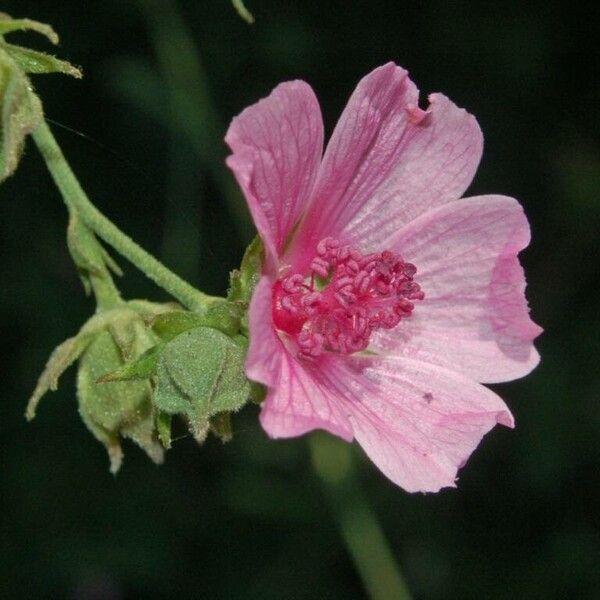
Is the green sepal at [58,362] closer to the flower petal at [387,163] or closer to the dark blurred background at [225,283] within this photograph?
the flower petal at [387,163]

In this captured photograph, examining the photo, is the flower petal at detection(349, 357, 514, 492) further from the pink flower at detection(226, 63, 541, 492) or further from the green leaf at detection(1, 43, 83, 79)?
the green leaf at detection(1, 43, 83, 79)

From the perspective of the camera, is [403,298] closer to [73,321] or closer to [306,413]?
[306,413]

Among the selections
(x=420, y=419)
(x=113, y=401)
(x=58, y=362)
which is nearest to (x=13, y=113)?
(x=58, y=362)

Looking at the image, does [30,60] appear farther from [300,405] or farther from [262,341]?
[300,405]

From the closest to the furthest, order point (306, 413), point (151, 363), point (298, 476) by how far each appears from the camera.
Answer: point (306, 413) < point (151, 363) < point (298, 476)

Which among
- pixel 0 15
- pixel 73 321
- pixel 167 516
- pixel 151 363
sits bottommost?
pixel 167 516

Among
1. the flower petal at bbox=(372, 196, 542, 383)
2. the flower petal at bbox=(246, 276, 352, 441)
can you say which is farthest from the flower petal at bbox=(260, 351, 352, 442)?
the flower petal at bbox=(372, 196, 542, 383)

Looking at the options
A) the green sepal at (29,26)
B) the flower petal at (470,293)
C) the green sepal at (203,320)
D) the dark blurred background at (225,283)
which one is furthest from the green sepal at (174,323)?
the dark blurred background at (225,283)

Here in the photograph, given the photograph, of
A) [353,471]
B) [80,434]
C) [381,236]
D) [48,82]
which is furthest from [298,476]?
[381,236]
